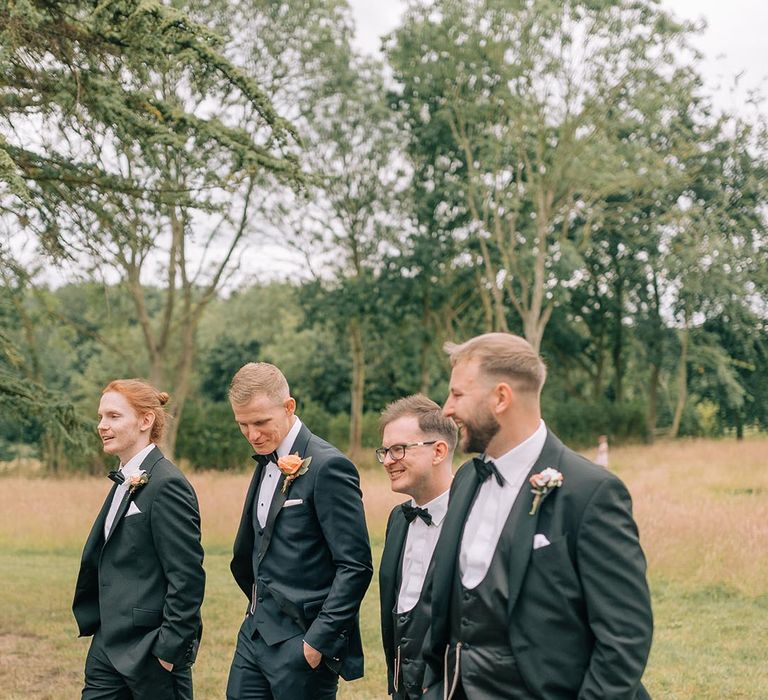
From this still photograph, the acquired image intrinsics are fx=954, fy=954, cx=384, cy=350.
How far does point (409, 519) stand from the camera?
4012 mm

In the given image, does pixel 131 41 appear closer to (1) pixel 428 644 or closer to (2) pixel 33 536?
(1) pixel 428 644

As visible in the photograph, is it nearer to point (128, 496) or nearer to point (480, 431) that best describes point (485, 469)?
point (480, 431)

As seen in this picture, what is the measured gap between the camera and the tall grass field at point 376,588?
7.79m

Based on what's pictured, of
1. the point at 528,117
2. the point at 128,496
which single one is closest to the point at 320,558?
the point at 128,496

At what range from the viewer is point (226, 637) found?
369 inches

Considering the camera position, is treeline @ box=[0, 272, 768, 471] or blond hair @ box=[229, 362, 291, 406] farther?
treeline @ box=[0, 272, 768, 471]

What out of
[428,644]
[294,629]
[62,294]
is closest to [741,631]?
[294,629]

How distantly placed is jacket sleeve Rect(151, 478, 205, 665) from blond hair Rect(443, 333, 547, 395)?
6.11ft

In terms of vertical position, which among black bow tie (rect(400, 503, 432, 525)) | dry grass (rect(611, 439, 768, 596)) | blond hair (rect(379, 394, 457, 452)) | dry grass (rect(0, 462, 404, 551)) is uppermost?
blond hair (rect(379, 394, 457, 452))

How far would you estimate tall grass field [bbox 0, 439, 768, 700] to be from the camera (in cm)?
779

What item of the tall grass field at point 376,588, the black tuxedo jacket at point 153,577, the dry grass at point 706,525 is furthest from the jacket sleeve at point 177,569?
the dry grass at point 706,525

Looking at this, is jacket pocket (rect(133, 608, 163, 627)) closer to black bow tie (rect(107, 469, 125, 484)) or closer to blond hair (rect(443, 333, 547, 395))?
black bow tie (rect(107, 469, 125, 484))

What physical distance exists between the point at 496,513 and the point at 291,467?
4.66 ft

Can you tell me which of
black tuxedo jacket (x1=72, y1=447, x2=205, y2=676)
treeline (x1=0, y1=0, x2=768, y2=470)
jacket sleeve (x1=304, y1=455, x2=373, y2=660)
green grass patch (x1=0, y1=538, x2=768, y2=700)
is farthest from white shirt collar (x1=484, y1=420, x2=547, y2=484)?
treeline (x1=0, y1=0, x2=768, y2=470)
